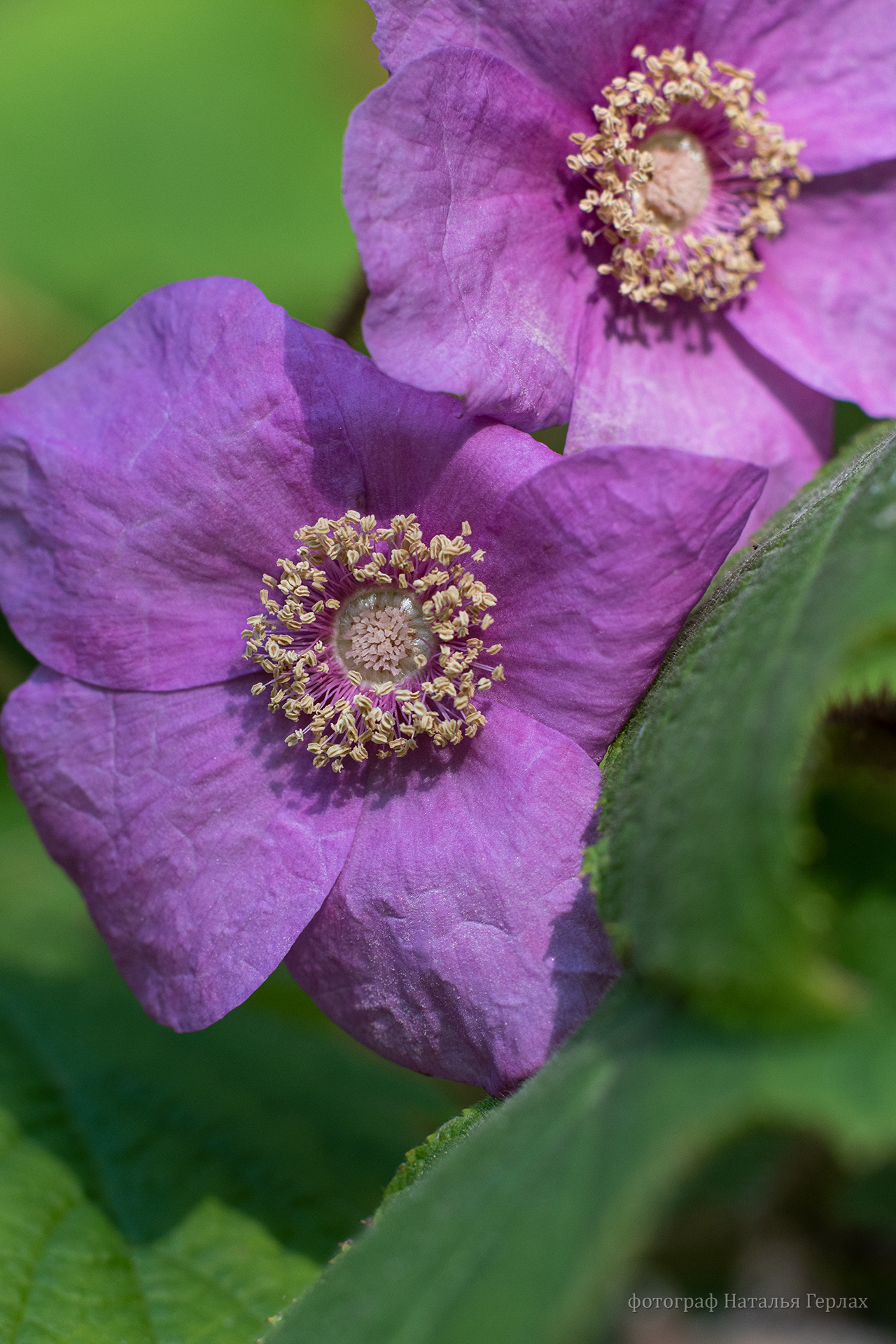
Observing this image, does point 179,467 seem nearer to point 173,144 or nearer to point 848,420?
point 848,420

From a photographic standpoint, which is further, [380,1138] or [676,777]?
[380,1138]

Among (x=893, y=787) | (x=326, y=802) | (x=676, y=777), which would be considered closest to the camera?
(x=893, y=787)

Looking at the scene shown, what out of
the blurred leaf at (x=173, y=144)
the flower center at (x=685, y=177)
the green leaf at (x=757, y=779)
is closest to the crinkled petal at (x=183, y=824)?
the green leaf at (x=757, y=779)

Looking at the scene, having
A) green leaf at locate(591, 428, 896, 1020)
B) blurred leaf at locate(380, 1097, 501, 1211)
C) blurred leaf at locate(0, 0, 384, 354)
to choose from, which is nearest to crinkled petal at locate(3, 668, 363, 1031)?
blurred leaf at locate(380, 1097, 501, 1211)

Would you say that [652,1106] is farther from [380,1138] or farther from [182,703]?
[380,1138]

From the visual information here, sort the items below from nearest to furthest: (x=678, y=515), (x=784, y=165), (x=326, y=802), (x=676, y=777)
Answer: (x=676, y=777)
(x=678, y=515)
(x=326, y=802)
(x=784, y=165)

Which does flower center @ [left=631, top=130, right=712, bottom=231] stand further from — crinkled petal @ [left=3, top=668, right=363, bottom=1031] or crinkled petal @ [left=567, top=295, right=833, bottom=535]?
crinkled petal @ [left=3, top=668, right=363, bottom=1031]

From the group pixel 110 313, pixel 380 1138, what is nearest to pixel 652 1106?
pixel 380 1138
